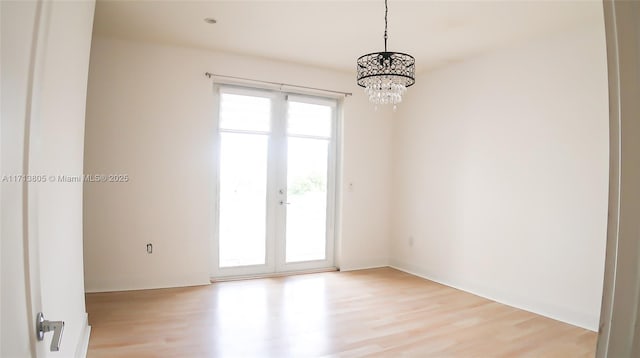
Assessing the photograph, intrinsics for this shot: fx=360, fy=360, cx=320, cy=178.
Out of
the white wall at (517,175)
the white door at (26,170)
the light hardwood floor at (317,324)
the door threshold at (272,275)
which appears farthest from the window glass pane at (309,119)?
the white door at (26,170)

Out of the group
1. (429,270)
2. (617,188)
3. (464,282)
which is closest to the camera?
(617,188)

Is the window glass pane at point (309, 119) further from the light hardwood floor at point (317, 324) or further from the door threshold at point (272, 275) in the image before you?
the light hardwood floor at point (317, 324)

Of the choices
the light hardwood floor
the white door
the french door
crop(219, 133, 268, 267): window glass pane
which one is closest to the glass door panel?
the french door

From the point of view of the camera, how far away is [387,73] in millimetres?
2756

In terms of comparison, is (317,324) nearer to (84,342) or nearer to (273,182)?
(84,342)

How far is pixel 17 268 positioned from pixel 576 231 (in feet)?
13.4

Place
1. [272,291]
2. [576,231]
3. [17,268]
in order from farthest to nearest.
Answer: [272,291] < [576,231] < [17,268]

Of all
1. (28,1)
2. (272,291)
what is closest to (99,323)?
(272,291)

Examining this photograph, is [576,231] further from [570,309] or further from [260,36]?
[260,36]

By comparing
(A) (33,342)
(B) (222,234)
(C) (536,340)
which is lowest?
(C) (536,340)

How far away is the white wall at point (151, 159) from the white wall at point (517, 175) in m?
2.47

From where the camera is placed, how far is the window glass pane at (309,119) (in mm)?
5031

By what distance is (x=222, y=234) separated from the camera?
4.62m

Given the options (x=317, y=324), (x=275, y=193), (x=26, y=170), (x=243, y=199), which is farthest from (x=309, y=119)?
(x=26, y=170)
